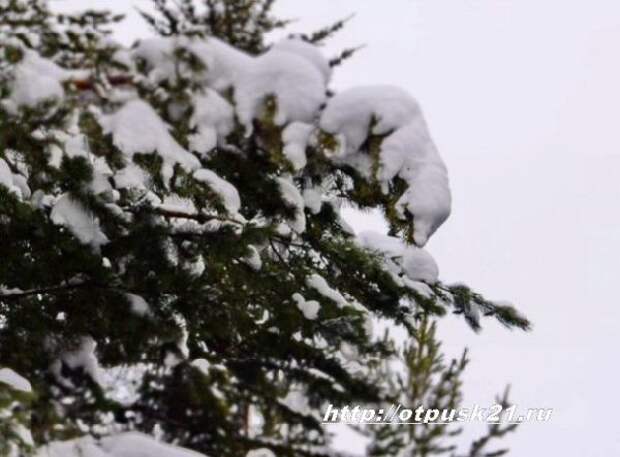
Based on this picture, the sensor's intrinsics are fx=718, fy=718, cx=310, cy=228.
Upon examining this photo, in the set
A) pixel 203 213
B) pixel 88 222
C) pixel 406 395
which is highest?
pixel 406 395

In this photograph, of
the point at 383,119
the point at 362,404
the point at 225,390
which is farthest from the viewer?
the point at 225,390

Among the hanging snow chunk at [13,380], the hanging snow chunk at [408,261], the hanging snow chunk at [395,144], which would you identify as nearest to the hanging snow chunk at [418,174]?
the hanging snow chunk at [395,144]

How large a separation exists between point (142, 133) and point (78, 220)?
938mm

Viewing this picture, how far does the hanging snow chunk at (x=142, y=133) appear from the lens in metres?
1.95

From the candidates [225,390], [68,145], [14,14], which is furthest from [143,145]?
[14,14]

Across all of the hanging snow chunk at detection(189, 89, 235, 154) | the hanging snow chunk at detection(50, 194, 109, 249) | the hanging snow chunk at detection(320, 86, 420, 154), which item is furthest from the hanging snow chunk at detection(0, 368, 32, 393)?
the hanging snow chunk at detection(320, 86, 420, 154)

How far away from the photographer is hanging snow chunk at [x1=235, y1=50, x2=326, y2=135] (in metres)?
1.97

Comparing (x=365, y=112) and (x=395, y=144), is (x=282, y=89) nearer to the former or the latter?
(x=365, y=112)

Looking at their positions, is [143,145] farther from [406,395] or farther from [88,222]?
[406,395]

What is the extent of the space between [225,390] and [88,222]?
0.88 metres

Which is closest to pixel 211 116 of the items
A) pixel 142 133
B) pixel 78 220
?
pixel 142 133

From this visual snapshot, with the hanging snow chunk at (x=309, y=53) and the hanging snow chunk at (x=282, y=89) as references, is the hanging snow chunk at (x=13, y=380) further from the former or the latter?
the hanging snow chunk at (x=309, y=53)

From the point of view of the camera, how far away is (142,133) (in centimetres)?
209

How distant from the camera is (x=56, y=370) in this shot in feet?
9.50
